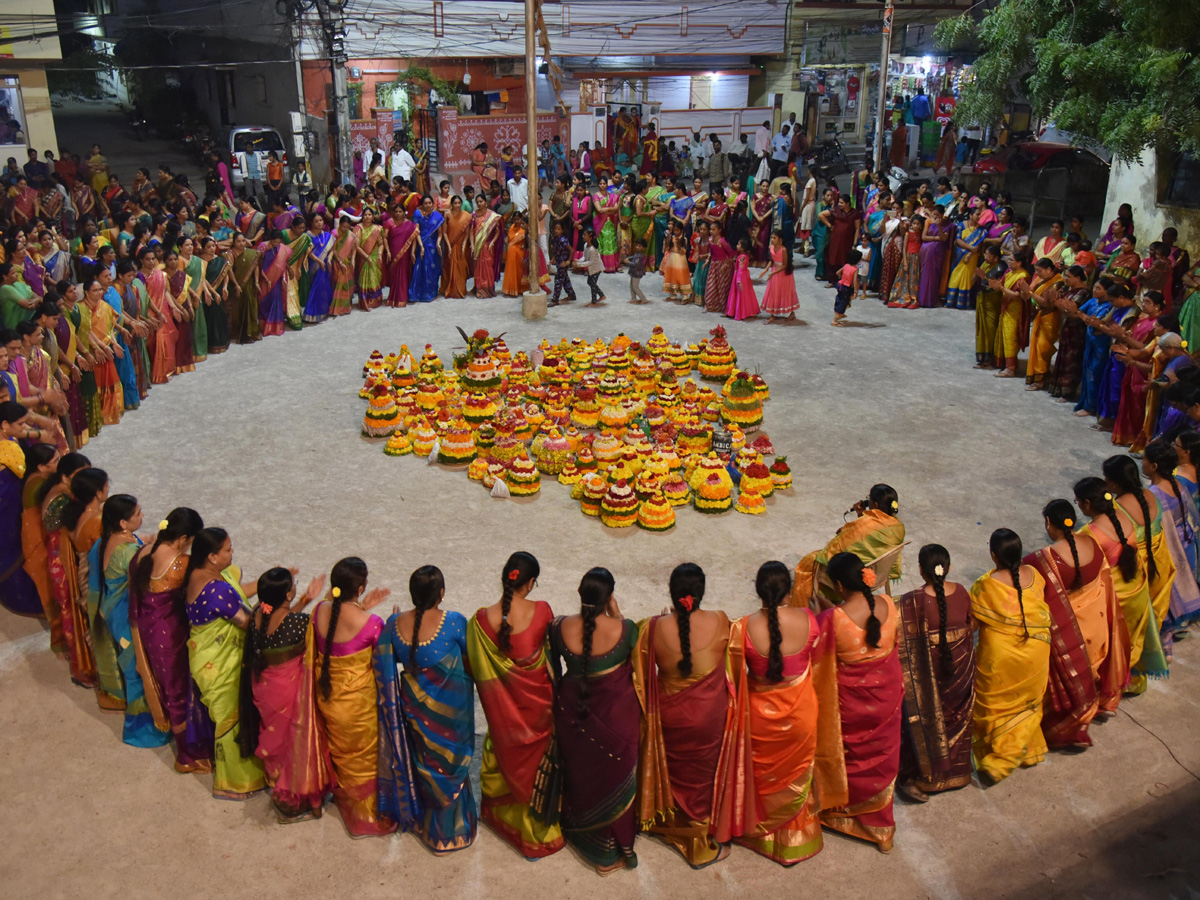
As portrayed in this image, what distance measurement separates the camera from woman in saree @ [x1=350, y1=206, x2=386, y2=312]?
12.6 metres

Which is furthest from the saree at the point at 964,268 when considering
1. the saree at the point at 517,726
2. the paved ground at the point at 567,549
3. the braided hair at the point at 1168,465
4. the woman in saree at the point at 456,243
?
the saree at the point at 517,726

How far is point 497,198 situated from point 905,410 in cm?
765

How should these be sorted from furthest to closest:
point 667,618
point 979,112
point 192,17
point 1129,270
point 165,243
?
point 192,17 < point 979,112 < point 165,243 < point 1129,270 < point 667,618

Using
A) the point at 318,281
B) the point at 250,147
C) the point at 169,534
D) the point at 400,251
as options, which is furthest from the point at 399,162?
the point at 169,534

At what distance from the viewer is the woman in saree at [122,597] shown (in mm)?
4512

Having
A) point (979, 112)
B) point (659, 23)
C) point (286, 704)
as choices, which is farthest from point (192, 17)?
point (286, 704)

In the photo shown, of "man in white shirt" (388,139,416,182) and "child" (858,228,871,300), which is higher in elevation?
"man in white shirt" (388,139,416,182)

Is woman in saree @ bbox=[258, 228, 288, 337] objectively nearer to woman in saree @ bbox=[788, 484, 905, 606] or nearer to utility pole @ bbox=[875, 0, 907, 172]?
woman in saree @ bbox=[788, 484, 905, 606]

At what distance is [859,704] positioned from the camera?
4023 mm

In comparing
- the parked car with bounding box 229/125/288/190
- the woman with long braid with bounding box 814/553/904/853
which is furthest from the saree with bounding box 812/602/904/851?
the parked car with bounding box 229/125/288/190

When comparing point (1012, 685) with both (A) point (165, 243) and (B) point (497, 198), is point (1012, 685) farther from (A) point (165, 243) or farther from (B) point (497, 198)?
(B) point (497, 198)

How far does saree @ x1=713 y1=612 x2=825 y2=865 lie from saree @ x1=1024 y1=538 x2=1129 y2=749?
1220 mm

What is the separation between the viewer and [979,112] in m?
12.2

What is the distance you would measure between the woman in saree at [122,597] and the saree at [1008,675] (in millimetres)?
3544
